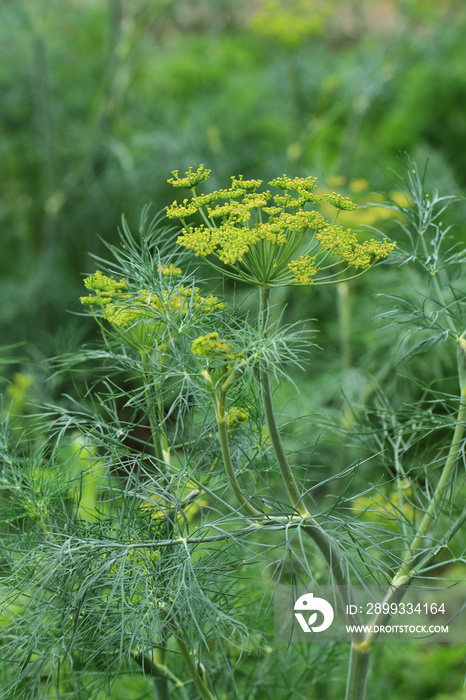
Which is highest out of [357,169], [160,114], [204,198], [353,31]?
[353,31]

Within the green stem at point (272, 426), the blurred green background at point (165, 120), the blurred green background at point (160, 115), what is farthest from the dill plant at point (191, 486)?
the blurred green background at point (160, 115)

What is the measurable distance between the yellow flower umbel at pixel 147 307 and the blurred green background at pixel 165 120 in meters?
1.24

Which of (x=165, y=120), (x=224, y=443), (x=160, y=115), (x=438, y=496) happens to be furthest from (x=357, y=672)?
(x=160, y=115)

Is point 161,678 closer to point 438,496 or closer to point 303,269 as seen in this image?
point 438,496

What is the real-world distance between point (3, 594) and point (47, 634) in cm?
6

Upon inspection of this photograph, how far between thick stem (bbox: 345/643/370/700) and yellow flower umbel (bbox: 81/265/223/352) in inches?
13.1

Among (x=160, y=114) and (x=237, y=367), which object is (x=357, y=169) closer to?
(x=160, y=114)

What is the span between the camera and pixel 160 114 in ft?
8.75

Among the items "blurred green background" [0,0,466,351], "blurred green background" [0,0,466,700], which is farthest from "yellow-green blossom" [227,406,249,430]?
"blurred green background" [0,0,466,351]

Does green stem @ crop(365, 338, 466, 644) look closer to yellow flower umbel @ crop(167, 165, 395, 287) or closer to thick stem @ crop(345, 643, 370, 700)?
thick stem @ crop(345, 643, 370, 700)

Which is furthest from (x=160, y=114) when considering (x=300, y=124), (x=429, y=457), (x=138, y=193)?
(x=429, y=457)

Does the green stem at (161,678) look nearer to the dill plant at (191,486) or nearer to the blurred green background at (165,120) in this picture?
the dill plant at (191,486)

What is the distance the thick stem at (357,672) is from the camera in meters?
0.60

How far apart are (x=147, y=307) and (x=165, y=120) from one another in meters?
2.17
